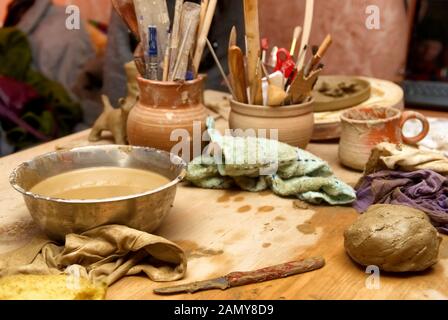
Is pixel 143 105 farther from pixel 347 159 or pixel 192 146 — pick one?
pixel 347 159

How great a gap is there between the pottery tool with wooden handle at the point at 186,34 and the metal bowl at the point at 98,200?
265 mm

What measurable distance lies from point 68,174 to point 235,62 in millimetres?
511

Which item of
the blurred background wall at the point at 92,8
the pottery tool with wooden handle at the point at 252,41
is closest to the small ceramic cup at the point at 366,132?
the pottery tool with wooden handle at the point at 252,41

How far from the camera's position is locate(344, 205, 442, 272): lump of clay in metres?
0.94

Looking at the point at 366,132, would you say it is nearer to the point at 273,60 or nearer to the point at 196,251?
the point at 273,60

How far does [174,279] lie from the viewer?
3.10ft

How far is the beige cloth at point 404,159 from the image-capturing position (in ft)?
3.97

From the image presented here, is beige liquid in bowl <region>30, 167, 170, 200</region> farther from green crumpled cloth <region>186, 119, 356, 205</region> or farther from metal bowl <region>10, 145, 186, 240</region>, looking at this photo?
green crumpled cloth <region>186, 119, 356, 205</region>

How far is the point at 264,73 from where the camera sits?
145 centimetres

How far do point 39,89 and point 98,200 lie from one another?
182cm

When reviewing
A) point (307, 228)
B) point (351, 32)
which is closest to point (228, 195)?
point (307, 228)

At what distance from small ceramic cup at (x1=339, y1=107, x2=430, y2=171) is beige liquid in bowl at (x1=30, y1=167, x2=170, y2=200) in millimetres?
535
